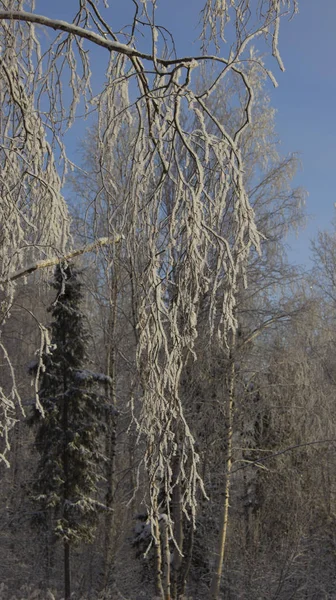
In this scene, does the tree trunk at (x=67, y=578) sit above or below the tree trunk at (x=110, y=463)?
below

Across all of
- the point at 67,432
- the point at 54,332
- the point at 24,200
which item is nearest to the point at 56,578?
the point at 67,432

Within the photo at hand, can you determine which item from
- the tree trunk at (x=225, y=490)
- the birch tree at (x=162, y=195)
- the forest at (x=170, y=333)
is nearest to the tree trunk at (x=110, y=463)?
the forest at (x=170, y=333)

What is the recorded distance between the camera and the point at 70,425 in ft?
39.2

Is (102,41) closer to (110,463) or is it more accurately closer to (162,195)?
(162,195)

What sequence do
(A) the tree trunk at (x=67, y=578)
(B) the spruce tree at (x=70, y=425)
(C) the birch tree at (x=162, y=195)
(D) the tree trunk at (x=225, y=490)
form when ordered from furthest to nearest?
(B) the spruce tree at (x=70, y=425), (A) the tree trunk at (x=67, y=578), (D) the tree trunk at (x=225, y=490), (C) the birch tree at (x=162, y=195)

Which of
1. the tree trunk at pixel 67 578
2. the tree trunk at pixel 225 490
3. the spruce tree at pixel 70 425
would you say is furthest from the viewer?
the spruce tree at pixel 70 425

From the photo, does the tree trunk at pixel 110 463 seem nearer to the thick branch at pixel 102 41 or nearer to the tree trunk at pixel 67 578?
the tree trunk at pixel 67 578

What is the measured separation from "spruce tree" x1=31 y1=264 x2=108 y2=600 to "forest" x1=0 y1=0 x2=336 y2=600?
0.04 m

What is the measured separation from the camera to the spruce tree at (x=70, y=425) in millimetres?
11430

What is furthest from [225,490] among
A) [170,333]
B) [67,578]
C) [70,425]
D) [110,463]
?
[170,333]

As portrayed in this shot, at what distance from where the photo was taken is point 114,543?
11500mm

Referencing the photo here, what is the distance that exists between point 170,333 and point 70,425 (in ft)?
34.4

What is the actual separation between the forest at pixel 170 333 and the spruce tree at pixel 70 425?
0.04 m

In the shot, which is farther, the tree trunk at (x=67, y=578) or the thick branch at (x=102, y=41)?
the tree trunk at (x=67, y=578)
